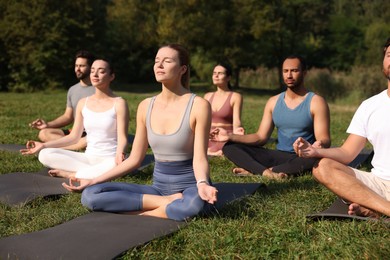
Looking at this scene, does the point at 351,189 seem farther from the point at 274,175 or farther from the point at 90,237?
the point at 274,175

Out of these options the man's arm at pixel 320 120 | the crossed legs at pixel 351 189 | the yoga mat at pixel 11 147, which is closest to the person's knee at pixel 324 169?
the crossed legs at pixel 351 189

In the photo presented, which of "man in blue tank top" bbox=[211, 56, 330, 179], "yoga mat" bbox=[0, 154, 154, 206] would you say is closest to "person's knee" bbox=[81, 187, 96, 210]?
"yoga mat" bbox=[0, 154, 154, 206]

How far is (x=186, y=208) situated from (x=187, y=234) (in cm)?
26

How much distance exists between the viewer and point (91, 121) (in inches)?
235

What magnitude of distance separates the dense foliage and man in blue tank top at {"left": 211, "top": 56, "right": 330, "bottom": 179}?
68.0ft

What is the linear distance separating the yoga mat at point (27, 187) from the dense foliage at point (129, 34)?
832 inches

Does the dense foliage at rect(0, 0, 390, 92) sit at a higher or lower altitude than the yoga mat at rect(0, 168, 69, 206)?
higher

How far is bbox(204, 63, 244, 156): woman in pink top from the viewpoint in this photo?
7828 millimetres

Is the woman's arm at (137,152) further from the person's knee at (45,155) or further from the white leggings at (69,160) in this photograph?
the person's knee at (45,155)

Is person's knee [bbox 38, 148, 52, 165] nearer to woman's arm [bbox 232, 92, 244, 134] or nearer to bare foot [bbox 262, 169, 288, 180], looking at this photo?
bare foot [bbox 262, 169, 288, 180]

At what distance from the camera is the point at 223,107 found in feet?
25.9

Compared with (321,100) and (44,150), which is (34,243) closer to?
(44,150)

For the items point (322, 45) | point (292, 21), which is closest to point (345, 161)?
point (292, 21)

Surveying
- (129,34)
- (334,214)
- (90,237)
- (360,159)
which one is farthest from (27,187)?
(129,34)
